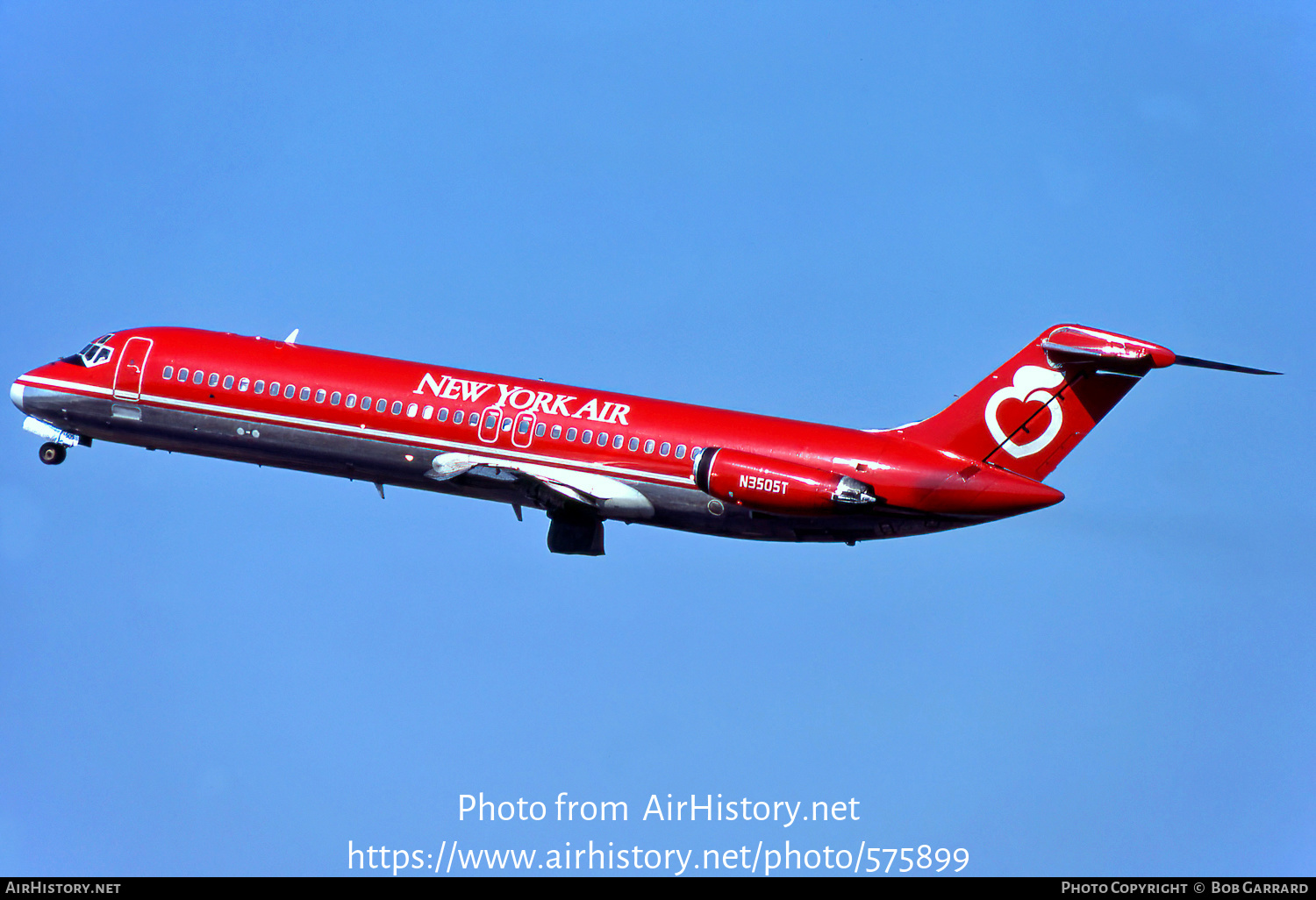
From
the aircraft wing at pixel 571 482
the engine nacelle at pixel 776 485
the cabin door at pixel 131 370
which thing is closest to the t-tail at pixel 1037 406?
the engine nacelle at pixel 776 485

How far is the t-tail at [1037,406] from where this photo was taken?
4556cm

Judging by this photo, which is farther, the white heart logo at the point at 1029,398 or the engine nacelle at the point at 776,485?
the white heart logo at the point at 1029,398

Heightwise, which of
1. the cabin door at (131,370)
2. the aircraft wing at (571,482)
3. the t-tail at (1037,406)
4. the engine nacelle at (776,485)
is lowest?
the engine nacelle at (776,485)

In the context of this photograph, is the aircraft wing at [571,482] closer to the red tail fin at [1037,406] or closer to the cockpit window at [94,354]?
the red tail fin at [1037,406]

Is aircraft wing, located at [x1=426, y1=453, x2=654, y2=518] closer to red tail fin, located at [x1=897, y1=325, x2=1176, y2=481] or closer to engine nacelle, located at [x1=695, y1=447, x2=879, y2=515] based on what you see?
engine nacelle, located at [x1=695, y1=447, x2=879, y2=515]

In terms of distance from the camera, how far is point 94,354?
5056 centimetres

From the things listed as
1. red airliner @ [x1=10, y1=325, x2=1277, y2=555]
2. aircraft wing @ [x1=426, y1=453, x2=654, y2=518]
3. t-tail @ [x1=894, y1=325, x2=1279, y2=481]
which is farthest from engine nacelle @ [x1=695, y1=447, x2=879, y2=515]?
t-tail @ [x1=894, y1=325, x2=1279, y2=481]

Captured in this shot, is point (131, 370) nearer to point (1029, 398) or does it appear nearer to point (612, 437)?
point (612, 437)

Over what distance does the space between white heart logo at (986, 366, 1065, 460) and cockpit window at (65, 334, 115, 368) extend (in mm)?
20989

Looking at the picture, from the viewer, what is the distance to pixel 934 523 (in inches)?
1821

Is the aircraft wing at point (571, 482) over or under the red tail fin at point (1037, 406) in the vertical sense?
under

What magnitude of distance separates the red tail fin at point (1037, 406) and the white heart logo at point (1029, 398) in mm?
19

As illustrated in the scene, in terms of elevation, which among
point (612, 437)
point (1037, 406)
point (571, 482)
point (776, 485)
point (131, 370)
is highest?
point (131, 370)

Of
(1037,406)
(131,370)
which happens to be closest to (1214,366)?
(1037,406)
